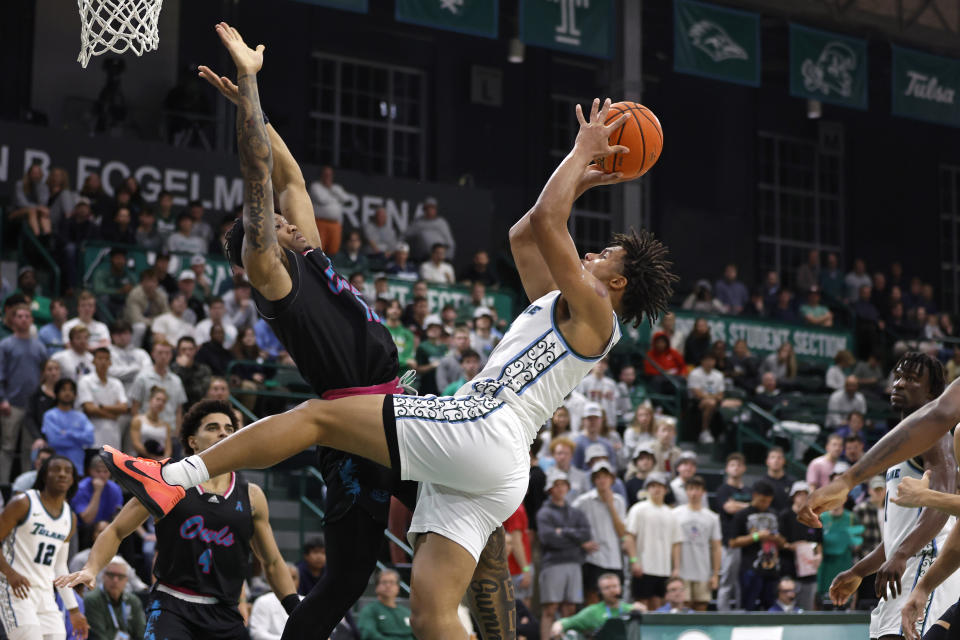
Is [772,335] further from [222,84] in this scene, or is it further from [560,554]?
[222,84]

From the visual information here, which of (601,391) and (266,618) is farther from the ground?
(601,391)

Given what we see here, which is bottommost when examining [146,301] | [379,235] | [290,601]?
[290,601]

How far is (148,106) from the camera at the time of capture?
69.8 ft

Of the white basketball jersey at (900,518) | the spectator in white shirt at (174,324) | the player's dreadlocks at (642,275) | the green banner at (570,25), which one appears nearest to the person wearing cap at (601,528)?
the spectator in white shirt at (174,324)

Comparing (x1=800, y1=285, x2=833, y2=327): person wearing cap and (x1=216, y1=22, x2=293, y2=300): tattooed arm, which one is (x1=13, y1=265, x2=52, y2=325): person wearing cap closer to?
(x1=216, y1=22, x2=293, y2=300): tattooed arm

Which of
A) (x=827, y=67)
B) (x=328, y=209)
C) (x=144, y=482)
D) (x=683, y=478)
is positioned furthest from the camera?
(x=827, y=67)

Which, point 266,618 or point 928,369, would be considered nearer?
point 928,369

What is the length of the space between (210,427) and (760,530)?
787 centimetres

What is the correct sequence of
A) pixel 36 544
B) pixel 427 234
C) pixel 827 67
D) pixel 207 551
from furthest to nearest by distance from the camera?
pixel 827 67
pixel 427 234
pixel 36 544
pixel 207 551

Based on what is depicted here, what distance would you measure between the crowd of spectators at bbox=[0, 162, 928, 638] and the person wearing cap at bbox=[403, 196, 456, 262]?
0.03 m

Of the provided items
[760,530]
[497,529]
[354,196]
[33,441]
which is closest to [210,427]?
[497,529]

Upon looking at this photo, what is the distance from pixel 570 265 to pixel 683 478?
29.3 feet

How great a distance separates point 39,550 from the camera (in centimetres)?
962

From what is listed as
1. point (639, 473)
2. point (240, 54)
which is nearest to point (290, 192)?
point (240, 54)
